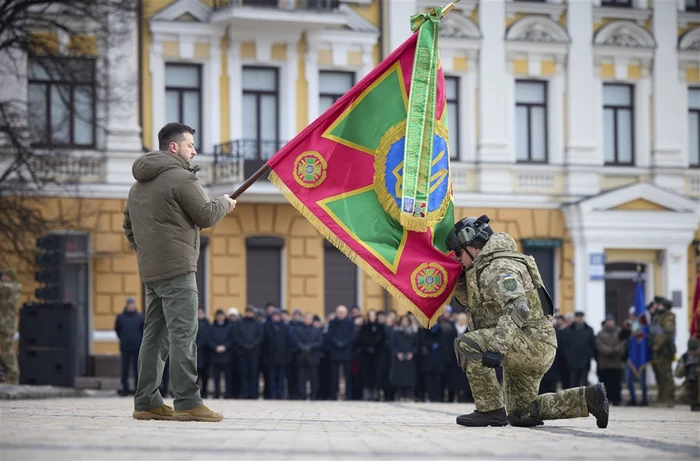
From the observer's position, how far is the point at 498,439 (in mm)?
8328

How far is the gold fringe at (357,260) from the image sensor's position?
36.4 ft

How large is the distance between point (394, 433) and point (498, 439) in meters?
0.96

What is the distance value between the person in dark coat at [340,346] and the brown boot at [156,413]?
47.5 feet

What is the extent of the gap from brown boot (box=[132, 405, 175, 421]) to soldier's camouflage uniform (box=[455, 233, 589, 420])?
2186 millimetres

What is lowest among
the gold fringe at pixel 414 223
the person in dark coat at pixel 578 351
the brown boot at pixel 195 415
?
the person in dark coat at pixel 578 351

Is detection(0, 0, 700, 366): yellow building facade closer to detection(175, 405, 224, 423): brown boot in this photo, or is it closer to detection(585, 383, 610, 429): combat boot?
detection(175, 405, 224, 423): brown boot

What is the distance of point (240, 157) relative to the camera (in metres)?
29.5

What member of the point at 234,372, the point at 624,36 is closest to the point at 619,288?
the point at 624,36

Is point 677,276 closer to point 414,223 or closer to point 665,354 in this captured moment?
point 665,354

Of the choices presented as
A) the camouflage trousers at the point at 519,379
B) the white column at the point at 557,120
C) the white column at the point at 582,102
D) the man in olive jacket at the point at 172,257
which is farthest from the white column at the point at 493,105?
the man in olive jacket at the point at 172,257

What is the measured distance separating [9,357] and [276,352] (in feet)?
16.1

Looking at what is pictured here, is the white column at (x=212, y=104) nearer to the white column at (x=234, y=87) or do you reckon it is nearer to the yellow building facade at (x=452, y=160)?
the yellow building facade at (x=452, y=160)

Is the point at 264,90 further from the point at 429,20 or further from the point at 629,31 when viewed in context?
the point at 429,20

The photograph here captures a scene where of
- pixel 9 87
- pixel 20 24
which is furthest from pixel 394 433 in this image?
pixel 9 87
